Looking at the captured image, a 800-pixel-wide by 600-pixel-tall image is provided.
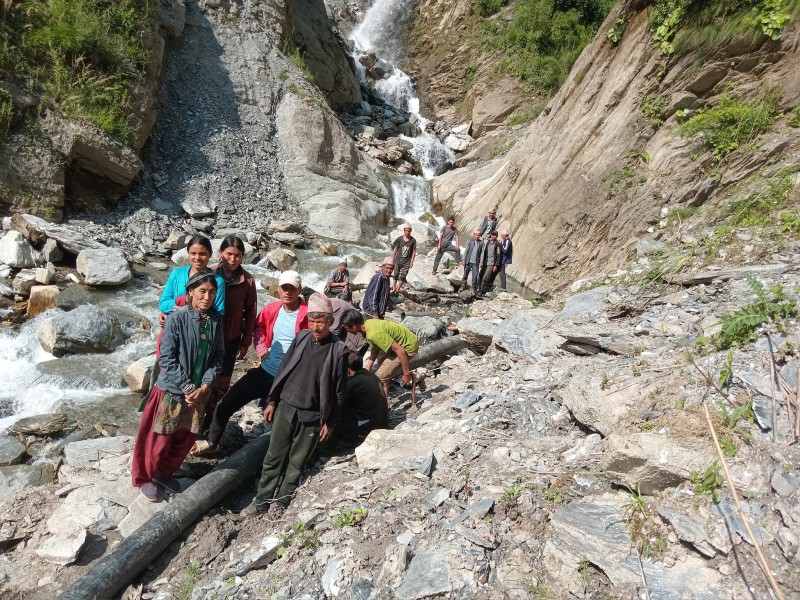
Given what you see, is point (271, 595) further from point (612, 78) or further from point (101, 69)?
point (101, 69)

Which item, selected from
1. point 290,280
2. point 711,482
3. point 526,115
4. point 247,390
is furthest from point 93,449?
point 526,115

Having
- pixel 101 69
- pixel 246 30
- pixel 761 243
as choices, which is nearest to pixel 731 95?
pixel 761 243

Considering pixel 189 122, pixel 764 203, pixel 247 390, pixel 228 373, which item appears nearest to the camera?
pixel 247 390

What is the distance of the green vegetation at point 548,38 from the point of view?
2369 centimetres

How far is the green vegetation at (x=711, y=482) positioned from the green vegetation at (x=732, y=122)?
26.2ft

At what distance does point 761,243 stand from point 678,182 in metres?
3.87

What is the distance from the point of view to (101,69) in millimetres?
13078

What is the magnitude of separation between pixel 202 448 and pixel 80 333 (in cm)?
391

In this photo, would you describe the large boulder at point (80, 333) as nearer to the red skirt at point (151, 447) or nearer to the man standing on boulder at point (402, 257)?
the red skirt at point (151, 447)

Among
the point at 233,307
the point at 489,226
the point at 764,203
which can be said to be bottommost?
the point at 233,307

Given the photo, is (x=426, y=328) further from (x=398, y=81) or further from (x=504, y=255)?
(x=398, y=81)

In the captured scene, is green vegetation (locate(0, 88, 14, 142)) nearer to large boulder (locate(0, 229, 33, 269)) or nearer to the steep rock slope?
large boulder (locate(0, 229, 33, 269))

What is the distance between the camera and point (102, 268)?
907 centimetres

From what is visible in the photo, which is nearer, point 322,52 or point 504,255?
point 504,255
